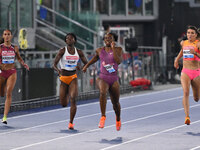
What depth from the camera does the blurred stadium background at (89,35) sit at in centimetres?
2178

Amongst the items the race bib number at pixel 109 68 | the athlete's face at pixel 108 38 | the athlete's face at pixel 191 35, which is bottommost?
the race bib number at pixel 109 68

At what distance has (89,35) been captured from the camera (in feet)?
123

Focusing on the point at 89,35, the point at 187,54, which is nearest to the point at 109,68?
the point at 187,54

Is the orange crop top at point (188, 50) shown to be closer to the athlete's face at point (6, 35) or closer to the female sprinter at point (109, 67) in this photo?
the female sprinter at point (109, 67)

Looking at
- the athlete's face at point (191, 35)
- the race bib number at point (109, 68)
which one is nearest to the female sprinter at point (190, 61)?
the athlete's face at point (191, 35)

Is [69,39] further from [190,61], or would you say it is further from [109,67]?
[190,61]

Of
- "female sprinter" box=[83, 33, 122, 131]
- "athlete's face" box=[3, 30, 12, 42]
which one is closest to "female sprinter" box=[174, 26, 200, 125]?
"female sprinter" box=[83, 33, 122, 131]

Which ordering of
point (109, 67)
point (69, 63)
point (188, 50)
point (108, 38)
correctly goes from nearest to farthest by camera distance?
point (108, 38) < point (109, 67) < point (188, 50) < point (69, 63)

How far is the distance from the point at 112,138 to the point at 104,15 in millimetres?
39227

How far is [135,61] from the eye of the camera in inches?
1227

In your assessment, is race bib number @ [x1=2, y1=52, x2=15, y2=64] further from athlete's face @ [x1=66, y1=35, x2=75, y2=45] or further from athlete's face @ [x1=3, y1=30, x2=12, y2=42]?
athlete's face @ [x1=66, y1=35, x2=75, y2=45]

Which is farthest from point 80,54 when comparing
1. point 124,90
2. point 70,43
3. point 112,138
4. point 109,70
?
point 124,90

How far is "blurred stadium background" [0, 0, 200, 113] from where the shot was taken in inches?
858

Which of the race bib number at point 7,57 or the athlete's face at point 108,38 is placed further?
the race bib number at point 7,57
